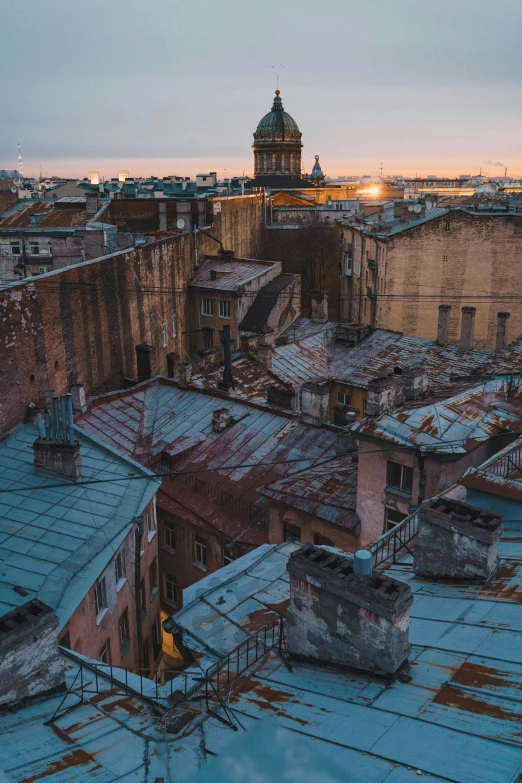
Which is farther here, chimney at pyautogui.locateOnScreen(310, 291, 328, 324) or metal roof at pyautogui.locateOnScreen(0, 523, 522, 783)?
chimney at pyautogui.locateOnScreen(310, 291, 328, 324)

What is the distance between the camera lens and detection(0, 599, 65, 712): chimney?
26.9 ft

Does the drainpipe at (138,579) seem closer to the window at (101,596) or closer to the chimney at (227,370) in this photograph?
the window at (101,596)

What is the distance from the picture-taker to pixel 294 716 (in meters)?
7.59

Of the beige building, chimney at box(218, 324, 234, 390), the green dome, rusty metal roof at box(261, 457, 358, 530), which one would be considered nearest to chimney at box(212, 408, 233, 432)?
rusty metal roof at box(261, 457, 358, 530)

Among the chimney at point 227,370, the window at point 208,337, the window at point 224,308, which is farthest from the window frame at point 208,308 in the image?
the chimney at point 227,370

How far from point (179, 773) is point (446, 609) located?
169 inches

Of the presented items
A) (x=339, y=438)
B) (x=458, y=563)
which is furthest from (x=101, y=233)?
(x=458, y=563)

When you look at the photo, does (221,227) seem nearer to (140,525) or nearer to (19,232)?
(19,232)

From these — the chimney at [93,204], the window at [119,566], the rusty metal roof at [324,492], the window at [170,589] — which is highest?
the chimney at [93,204]

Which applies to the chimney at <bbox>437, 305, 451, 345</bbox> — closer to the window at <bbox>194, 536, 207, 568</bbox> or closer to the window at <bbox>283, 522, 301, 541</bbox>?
the window at <bbox>283, 522, 301, 541</bbox>

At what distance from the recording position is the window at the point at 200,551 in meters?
20.0

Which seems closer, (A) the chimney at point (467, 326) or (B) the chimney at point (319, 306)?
(A) the chimney at point (467, 326)

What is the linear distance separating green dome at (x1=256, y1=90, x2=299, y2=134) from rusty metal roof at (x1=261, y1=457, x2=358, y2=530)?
79.8 meters

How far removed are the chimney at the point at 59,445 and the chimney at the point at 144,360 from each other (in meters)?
15.5
